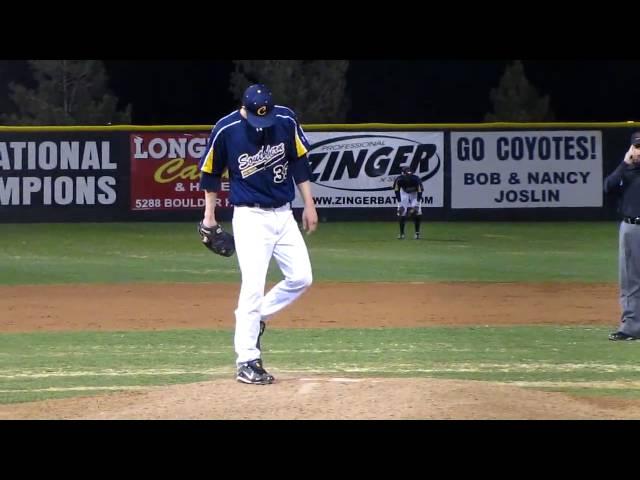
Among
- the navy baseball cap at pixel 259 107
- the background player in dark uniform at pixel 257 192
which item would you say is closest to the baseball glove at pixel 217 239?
the background player in dark uniform at pixel 257 192

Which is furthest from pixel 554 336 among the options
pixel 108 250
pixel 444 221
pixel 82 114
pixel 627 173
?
pixel 82 114

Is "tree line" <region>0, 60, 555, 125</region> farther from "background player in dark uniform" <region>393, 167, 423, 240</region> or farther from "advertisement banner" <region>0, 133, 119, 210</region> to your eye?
"background player in dark uniform" <region>393, 167, 423, 240</region>

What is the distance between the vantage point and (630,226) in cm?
986

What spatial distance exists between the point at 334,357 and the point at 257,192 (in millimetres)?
2519

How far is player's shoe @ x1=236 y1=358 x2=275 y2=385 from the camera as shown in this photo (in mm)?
7137

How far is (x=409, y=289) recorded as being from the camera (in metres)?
14.9

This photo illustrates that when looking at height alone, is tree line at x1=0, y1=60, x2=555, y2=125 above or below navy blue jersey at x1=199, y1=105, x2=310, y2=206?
above

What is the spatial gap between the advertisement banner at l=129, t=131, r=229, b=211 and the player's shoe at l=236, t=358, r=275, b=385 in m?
19.4

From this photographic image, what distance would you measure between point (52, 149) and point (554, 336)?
17.6 metres

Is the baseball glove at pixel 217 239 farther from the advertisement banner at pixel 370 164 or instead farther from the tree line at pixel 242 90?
the tree line at pixel 242 90

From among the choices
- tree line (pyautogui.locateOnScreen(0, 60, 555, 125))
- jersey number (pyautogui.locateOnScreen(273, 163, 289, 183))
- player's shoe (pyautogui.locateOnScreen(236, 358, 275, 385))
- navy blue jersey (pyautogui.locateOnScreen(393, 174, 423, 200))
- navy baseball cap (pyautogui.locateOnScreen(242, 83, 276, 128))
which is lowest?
player's shoe (pyautogui.locateOnScreen(236, 358, 275, 385))

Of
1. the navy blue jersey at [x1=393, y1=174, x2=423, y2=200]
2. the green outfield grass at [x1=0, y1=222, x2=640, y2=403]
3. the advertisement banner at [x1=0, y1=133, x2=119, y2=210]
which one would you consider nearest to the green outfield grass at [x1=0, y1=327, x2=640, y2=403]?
the green outfield grass at [x1=0, y1=222, x2=640, y2=403]

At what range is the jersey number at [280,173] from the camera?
281 inches

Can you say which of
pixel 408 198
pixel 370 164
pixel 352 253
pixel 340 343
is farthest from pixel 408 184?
pixel 340 343
